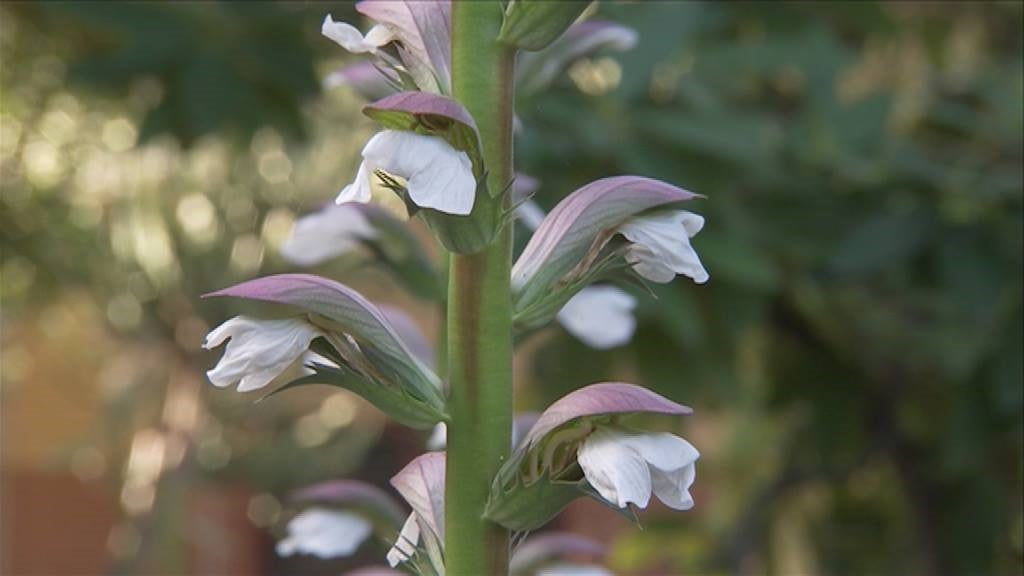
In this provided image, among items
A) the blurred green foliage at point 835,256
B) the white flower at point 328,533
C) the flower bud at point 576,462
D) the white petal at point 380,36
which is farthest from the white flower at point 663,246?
the blurred green foliage at point 835,256

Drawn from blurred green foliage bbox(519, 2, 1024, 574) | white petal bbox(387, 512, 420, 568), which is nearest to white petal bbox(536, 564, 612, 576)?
white petal bbox(387, 512, 420, 568)

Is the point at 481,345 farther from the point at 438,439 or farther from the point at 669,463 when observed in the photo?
the point at 438,439

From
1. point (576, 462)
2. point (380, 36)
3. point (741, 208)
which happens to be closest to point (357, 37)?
point (380, 36)

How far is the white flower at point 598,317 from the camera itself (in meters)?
1.43

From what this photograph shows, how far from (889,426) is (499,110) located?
2368 mm

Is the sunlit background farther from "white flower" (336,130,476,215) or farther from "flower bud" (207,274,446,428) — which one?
"white flower" (336,130,476,215)

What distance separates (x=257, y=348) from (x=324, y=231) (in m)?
0.45

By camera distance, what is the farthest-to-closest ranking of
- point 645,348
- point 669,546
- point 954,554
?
point 669,546 < point 954,554 < point 645,348

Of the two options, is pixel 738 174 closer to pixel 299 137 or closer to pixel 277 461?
pixel 299 137

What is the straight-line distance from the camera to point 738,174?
102 inches

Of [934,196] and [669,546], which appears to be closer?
[934,196]

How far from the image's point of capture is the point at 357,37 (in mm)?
1143

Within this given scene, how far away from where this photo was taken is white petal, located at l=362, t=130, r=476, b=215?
963 mm

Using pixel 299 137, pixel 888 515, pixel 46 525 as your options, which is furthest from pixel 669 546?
pixel 46 525
